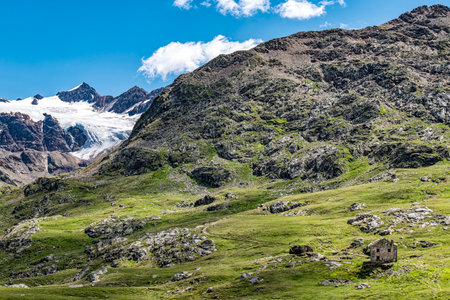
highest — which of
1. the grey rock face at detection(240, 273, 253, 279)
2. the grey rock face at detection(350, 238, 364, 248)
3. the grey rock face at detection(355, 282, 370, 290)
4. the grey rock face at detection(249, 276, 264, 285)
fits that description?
the grey rock face at detection(355, 282, 370, 290)

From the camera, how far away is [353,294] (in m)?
88.1

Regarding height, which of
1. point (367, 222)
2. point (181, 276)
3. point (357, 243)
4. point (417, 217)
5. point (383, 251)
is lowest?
point (181, 276)

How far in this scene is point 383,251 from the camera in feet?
336

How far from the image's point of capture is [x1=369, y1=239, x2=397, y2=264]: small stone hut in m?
102

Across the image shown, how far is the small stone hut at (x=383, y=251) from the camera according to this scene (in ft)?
334

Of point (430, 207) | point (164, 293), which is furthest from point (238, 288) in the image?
point (430, 207)

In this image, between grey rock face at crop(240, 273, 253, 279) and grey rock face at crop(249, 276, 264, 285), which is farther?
grey rock face at crop(240, 273, 253, 279)

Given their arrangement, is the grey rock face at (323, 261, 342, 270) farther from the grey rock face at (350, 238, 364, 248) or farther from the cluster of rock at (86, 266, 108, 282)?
the cluster of rock at (86, 266, 108, 282)

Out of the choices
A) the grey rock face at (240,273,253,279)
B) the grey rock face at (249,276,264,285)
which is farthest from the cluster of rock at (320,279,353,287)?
the grey rock face at (240,273,253,279)

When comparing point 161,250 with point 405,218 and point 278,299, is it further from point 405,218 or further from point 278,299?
point 405,218

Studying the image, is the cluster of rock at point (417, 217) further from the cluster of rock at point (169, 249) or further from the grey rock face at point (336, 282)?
the cluster of rock at point (169, 249)

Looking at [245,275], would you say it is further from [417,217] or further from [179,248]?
[417,217]

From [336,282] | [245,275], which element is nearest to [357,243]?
[336,282]

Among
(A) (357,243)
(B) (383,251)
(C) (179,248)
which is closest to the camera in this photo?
(B) (383,251)
